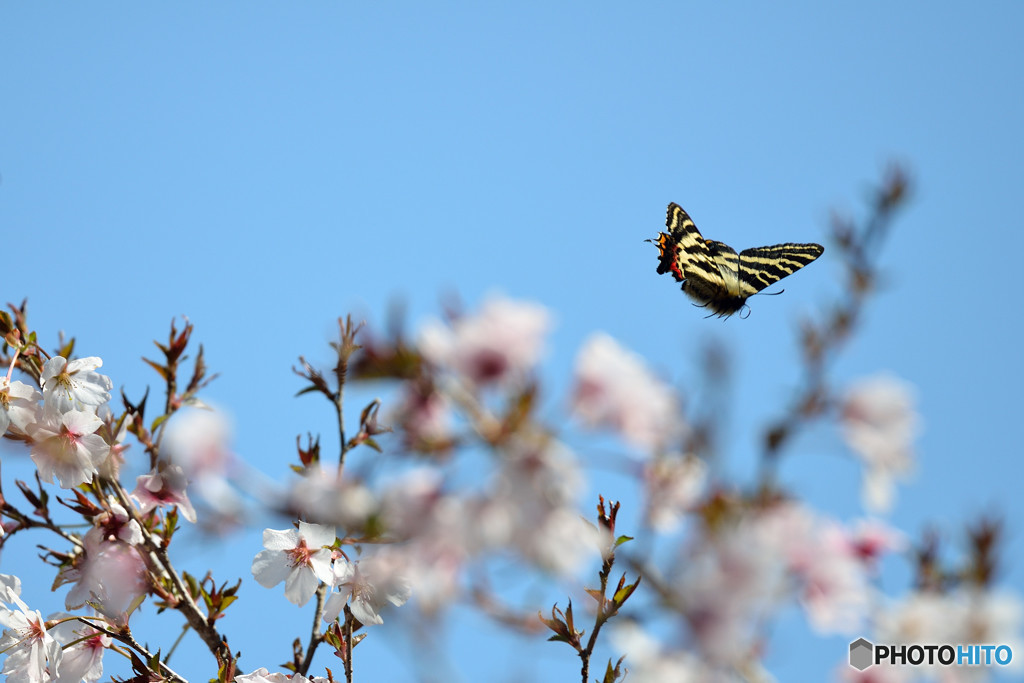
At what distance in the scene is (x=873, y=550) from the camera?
165 centimetres

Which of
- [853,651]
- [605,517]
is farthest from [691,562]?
[853,651]

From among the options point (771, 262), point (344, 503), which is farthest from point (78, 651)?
point (771, 262)

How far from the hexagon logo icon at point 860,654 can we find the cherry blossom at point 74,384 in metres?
2.32

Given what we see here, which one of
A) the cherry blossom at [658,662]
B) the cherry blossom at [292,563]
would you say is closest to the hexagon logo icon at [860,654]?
the cherry blossom at [658,662]

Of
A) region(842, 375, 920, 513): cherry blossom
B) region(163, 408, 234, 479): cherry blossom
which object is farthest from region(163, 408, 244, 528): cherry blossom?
region(842, 375, 920, 513): cherry blossom

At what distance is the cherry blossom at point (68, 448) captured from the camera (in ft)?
7.62

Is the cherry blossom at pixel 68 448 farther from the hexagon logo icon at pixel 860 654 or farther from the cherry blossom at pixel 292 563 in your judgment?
the hexagon logo icon at pixel 860 654

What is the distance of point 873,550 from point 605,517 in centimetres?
65

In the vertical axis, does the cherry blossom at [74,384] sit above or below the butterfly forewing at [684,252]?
below

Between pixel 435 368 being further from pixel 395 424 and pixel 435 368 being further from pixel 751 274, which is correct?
→ pixel 751 274

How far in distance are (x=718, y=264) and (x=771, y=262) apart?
510 mm

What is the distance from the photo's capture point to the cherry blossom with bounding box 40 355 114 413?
7.57ft

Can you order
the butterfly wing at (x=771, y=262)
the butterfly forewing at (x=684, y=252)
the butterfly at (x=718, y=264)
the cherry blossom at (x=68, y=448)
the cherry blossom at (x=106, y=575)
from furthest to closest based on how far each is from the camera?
1. the butterfly wing at (x=771, y=262)
2. the butterfly at (x=718, y=264)
3. the butterfly forewing at (x=684, y=252)
4. the cherry blossom at (x=106, y=575)
5. the cherry blossom at (x=68, y=448)

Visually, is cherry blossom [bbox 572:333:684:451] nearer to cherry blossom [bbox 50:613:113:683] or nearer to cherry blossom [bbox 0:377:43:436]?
cherry blossom [bbox 0:377:43:436]
